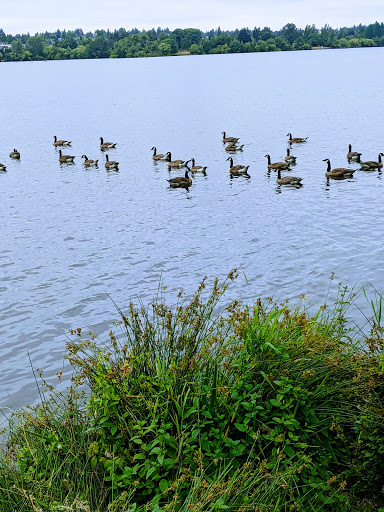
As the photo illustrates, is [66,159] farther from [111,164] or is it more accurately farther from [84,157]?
[111,164]

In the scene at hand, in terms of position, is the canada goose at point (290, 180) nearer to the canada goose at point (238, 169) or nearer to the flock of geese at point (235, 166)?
the flock of geese at point (235, 166)

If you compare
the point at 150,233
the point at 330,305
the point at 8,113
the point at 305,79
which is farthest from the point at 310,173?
the point at 305,79

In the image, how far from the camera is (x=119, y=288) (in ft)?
54.2

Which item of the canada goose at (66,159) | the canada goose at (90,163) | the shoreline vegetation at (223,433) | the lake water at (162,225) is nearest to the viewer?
the shoreline vegetation at (223,433)

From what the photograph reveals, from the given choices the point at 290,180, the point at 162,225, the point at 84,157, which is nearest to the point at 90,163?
the point at 84,157

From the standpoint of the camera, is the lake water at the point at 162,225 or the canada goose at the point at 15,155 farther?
the canada goose at the point at 15,155

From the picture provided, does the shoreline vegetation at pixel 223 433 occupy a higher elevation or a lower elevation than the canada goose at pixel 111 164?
higher

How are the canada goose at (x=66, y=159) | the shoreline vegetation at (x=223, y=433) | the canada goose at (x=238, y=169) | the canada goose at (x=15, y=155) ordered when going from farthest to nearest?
the canada goose at (x=15, y=155) < the canada goose at (x=66, y=159) < the canada goose at (x=238, y=169) < the shoreline vegetation at (x=223, y=433)

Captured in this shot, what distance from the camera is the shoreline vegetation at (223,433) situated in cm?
600

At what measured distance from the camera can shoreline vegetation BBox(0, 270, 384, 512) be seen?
600cm

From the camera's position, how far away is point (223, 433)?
6480 millimetres

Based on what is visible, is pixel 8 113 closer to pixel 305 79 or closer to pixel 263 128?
pixel 263 128

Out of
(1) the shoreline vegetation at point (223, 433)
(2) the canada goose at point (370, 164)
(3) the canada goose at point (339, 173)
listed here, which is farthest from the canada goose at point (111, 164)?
(1) the shoreline vegetation at point (223, 433)

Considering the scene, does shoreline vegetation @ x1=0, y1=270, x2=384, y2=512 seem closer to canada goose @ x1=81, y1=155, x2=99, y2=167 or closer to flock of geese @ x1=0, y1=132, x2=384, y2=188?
flock of geese @ x1=0, y1=132, x2=384, y2=188
